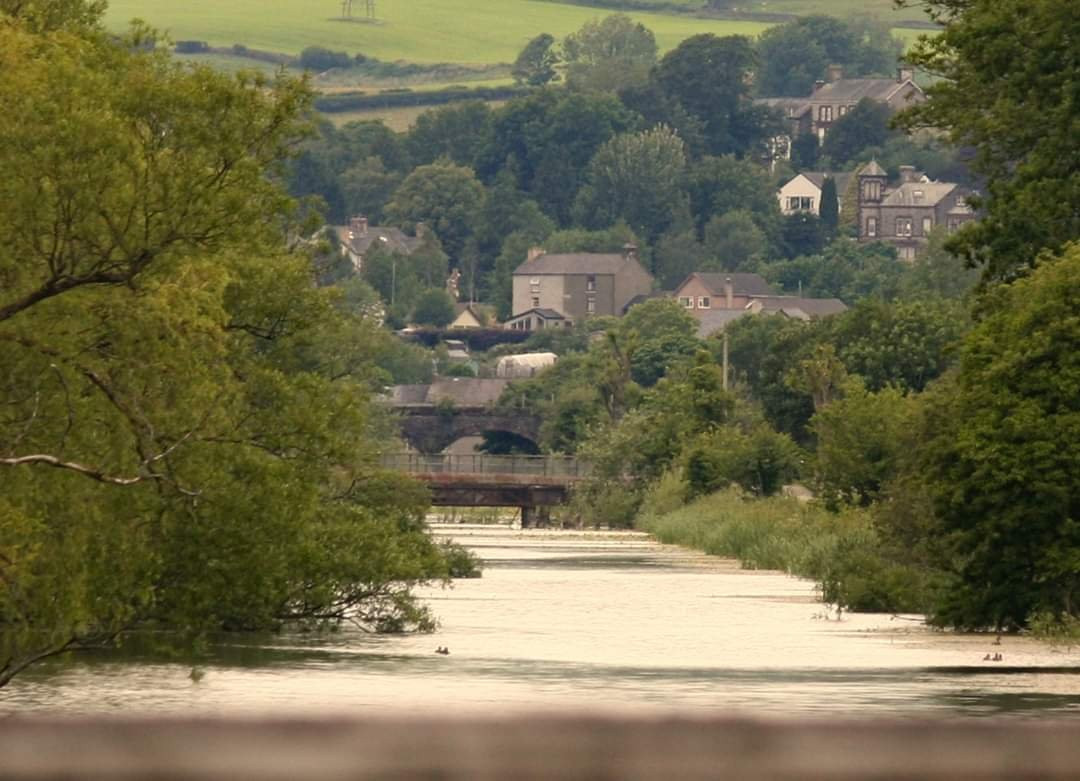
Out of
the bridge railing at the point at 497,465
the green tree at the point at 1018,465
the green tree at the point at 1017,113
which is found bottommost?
the bridge railing at the point at 497,465

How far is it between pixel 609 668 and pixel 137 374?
12.9 meters

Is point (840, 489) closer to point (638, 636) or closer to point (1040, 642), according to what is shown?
point (638, 636)

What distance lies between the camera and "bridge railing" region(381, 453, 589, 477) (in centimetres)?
14812

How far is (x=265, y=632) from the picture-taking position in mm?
47969

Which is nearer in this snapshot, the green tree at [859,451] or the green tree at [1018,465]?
the green tree at [1018,465]

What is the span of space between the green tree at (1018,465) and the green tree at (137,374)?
39.0 feet

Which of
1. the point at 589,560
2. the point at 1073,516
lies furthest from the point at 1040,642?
the point at 589,560

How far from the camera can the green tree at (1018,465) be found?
45000 millimetres

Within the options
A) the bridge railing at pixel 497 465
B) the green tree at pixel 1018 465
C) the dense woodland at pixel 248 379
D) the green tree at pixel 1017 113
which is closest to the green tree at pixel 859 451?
the dense woodland at pixel 248 379

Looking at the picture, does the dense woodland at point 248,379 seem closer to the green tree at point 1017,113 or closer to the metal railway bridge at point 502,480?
the green tree at point 1017,113

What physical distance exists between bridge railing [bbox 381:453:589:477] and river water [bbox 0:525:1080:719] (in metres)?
82.5

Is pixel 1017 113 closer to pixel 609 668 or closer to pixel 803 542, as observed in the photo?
pixel 609 668

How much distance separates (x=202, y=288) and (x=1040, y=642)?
65.0 feet

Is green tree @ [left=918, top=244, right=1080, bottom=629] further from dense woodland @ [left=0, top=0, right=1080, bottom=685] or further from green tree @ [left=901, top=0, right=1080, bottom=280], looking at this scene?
green tree @ [left=901, top=0, right=1080, bottom=280]
